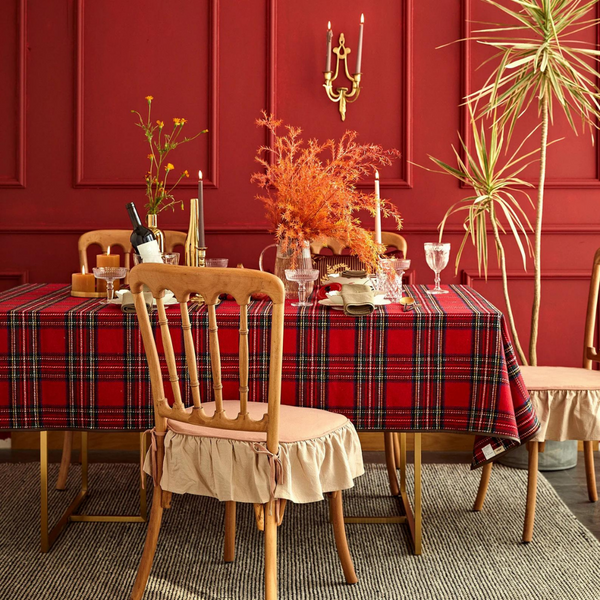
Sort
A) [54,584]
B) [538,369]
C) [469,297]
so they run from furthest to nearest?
[538,369], [469,297], [54,584]

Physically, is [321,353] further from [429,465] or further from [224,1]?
[224,1]

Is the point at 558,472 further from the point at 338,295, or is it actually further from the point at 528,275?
the point at 338,295

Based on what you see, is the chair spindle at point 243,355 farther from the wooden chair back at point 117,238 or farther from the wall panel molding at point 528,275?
the wall panel molding at point 528,275

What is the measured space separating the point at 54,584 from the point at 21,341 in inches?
27.6

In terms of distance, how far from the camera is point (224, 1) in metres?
3.40

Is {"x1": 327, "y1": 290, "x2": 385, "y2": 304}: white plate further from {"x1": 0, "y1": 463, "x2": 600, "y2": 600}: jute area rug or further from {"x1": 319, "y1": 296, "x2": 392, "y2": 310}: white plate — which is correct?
{"x1": 0, "y1": 463, "x2": 600, "y2": 600}: jute area rug

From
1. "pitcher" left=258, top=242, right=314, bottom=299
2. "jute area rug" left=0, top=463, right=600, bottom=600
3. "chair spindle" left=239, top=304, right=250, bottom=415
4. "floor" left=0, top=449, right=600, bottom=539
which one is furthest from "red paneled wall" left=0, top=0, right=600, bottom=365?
"chair spindle" left=239, top=304, right=250, bottom=415

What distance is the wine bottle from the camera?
2229 millimetres

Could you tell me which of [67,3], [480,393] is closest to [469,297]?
[480,393]

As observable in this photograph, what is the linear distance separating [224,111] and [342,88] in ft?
1.81

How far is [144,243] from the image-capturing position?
7.38 ft

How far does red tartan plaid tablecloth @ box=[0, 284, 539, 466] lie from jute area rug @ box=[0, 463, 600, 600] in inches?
15.8

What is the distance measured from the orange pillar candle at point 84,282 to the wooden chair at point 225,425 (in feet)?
2.24

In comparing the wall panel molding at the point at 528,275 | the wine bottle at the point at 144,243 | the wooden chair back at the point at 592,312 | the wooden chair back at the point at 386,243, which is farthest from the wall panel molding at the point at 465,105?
the wine bottle at the point at 144,243
